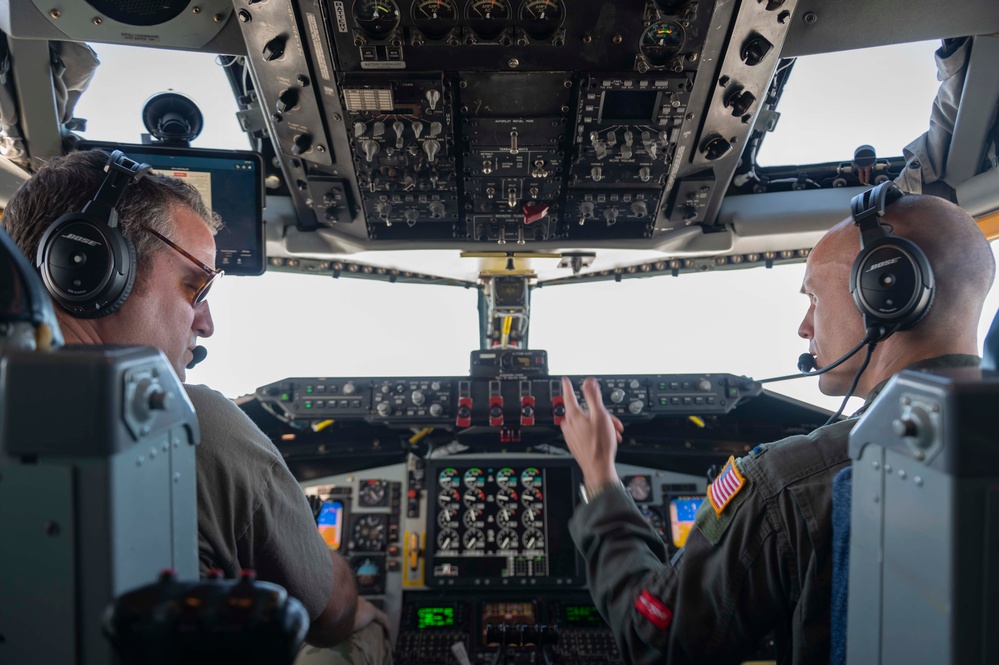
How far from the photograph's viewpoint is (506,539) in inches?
101

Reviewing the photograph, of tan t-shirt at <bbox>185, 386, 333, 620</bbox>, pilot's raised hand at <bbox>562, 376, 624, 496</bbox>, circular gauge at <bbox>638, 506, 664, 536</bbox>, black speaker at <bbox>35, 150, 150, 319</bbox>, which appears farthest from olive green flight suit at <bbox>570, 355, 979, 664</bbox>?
circular gauge at <bbox>638, 506, 664, 536</bbox>

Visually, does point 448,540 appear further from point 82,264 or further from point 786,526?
point 82,264

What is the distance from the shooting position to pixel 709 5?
5.78ft

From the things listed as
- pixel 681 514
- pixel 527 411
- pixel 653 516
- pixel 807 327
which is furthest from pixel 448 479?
pixel 807 327

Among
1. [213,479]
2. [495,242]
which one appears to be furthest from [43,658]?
[495,242]

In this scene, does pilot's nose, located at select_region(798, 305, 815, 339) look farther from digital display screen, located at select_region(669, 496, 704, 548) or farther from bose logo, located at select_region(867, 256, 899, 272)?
digital display screen, located at select_region(669, 496, 704, 548)

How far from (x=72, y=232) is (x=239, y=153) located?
1042 mm

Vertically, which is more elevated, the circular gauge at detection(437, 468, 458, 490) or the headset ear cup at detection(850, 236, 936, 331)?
the headset ear cup at detection(850, 236, 936, 331)

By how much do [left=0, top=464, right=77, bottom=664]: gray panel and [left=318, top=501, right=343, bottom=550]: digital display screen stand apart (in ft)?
6.78

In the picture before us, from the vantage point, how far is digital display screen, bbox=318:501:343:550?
2631mm

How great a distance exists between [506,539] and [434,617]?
393 millimetres

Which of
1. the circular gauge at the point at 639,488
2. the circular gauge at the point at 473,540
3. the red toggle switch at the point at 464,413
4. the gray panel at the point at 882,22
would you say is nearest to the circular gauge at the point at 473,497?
the circular gauge at the point at 473,540

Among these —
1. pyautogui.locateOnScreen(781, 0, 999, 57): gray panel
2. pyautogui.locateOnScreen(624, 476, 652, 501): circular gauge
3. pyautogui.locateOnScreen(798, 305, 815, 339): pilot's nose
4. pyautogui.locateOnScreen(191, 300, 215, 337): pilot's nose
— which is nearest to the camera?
pyautogui.locateOnScreen(191, 300, 215, 337): pilot's nose

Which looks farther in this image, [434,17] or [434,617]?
[434,617]
